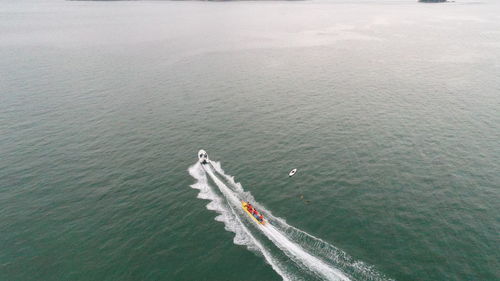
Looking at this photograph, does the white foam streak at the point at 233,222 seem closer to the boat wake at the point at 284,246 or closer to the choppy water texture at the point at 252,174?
the boat wake at the point at 284,246

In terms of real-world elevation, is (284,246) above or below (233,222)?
below

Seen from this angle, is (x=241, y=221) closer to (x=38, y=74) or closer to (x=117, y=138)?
(x=117, y=138)

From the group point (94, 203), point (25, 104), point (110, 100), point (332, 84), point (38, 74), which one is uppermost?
point (38, 74)

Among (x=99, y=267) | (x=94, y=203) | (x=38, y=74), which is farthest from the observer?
(x=38, y=74)

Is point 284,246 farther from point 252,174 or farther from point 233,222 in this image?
point 252,174

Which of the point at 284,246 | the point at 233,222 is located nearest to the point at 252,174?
the point at 233,222

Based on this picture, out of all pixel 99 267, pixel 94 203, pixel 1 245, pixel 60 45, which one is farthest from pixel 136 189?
pixel 60 45

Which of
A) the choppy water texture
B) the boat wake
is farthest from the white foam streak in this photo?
the choppy water texture

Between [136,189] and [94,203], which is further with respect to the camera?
[136,189]
